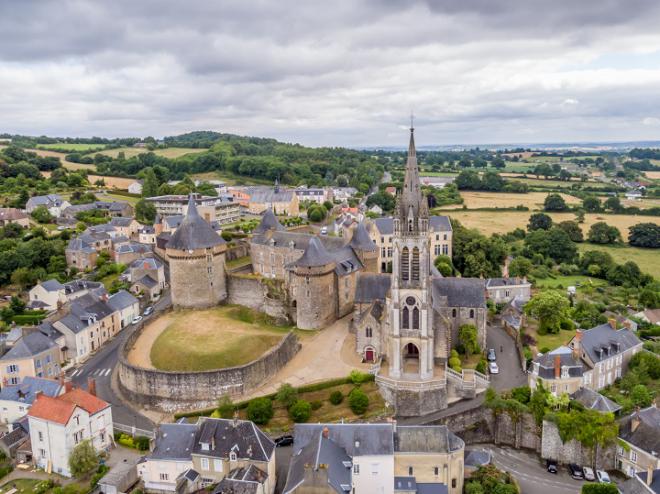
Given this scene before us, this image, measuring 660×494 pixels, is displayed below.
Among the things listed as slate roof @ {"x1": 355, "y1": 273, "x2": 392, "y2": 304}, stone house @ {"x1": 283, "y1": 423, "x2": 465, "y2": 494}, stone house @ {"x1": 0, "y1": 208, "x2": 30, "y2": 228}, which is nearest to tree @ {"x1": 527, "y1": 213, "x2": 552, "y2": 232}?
slate roof @ {"x1": 355, "y1": 273, "x2": 392, "y2": 304}

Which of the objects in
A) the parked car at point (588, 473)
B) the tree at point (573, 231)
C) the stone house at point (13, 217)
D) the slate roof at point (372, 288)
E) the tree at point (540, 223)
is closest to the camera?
the parked car at point (588, 473)

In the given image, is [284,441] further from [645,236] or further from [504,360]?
[645,236]

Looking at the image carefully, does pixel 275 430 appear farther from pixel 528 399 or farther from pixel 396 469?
pixel 528 399

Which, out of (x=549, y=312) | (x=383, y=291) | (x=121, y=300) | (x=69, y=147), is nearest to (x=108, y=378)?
(x=121, y=300)

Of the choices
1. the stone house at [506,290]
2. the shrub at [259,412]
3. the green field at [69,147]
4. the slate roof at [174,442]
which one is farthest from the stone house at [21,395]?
the green field at [69,147]

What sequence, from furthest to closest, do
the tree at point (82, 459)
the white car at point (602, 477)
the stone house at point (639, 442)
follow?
the tree at point (82, 459), the white car at point (602, 477), the stone house at point (639, 442)

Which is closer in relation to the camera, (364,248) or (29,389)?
(29,389)

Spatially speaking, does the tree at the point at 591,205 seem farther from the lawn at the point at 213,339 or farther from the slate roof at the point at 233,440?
the slate roof at the point at 233,440
